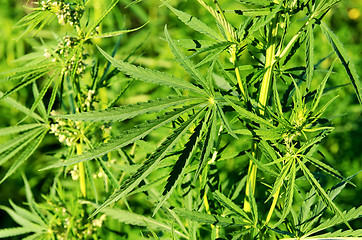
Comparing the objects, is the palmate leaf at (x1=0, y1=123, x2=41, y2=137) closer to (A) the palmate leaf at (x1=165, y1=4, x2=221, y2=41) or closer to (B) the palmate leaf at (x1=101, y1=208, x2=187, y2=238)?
(B) the palmate leaf at (x1=101, y1=208, x2=187, y2=238)

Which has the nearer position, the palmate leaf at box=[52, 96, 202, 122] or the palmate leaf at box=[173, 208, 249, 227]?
the palmate leaf at box=[52, 96, 202, 122]

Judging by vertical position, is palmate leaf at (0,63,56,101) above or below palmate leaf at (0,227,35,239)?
above

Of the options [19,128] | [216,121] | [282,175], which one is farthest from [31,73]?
[282,175]

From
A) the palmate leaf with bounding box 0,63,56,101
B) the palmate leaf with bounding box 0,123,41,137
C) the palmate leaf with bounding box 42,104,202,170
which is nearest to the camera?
the palmate leaf with bounding box 42,104,202,170

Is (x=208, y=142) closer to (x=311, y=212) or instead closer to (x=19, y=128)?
(x=311, y=212)

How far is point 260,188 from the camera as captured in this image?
59.2 inches

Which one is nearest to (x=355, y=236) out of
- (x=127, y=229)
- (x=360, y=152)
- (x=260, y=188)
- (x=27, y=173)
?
(x=260, y=188)

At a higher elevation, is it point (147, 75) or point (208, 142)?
point (147, 75)

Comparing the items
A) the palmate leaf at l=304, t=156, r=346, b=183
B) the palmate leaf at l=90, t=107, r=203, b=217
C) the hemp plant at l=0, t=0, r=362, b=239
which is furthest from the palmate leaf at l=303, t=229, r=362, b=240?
the palmate leaf at l=90, t=107, r=203, b=217

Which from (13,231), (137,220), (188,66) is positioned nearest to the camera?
(188,66)

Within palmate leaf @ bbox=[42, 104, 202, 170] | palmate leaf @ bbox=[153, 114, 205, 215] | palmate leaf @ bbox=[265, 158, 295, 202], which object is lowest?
palmate leaf @ bbox=[265, 158, 295, 202]

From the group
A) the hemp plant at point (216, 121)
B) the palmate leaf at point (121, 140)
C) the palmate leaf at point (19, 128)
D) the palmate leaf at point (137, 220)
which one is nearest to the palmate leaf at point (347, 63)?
the hemp plant at point (216, 121)

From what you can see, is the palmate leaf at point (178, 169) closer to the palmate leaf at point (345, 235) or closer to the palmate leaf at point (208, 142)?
the palmate leaf at point (208, 142)

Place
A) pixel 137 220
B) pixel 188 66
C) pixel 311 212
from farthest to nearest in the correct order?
pixel 137 220
pixel 311 212
pixel 188 66
